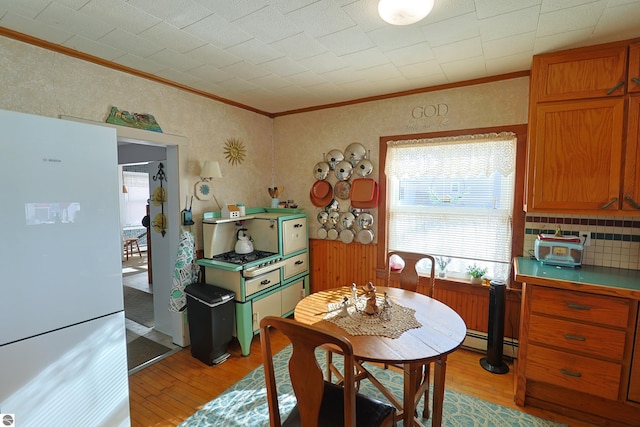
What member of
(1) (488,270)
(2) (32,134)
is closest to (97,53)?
(2) (32,134)

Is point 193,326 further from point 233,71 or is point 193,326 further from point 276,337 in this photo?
point 233,71

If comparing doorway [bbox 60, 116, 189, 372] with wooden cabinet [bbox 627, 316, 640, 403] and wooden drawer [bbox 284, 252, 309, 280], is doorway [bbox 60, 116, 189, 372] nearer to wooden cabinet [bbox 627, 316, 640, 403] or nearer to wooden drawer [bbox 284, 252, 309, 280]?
wooden drawer [bbox 284, 252, 309, 280]

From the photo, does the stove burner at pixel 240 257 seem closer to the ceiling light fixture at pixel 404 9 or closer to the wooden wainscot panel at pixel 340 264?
the wooden wainscot panel at pixel 340 264

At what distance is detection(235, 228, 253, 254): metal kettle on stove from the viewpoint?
10.0 feet

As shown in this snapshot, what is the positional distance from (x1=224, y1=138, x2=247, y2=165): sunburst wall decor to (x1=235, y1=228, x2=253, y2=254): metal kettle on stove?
769 millimetres

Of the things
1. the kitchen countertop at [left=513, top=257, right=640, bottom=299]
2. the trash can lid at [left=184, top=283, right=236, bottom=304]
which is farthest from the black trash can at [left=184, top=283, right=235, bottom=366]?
the kitchen countertop at [left=513, top=257, right=640, bottom=299]

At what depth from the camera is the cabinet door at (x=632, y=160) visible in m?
1.89

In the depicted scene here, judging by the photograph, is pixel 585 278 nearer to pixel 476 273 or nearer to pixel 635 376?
pixel 635 376

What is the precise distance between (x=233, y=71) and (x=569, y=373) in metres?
3.20

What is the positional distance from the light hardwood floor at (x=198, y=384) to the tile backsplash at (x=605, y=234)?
114 cm

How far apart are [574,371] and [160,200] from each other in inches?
143

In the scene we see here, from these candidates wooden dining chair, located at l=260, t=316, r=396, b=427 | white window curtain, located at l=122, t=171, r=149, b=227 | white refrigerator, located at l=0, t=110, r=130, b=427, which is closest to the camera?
wooden dining chair, located at l=260, t=316, r=396, b=427

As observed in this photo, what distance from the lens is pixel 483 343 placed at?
8.96 ft

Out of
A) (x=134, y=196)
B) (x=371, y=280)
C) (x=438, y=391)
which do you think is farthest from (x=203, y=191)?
(x=134, y=196)
